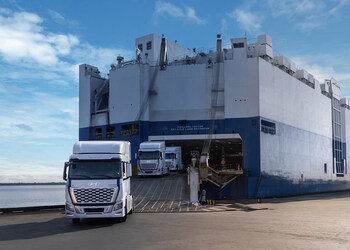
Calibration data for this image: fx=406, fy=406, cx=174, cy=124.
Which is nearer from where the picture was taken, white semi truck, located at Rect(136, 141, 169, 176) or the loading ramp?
white semi truck, located at Rect(136, 141, 169, 176)

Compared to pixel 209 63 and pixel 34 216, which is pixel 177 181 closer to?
pixel 34 216

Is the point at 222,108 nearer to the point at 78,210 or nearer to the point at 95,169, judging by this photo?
the point at 95,169

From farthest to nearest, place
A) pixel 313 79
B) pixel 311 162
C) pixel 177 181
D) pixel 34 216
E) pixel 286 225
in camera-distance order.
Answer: pixel 313 79
pixel 311 162
pixel 177 181
pixel 34 216
pixel 286 225

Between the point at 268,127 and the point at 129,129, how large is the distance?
15.7 meters

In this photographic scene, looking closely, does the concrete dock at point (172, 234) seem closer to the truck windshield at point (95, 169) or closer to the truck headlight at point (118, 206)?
the truck headlight at point (118, 206)

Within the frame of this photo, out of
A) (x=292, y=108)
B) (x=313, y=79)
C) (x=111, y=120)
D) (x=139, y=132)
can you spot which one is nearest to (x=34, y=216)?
(x=139, y=132)

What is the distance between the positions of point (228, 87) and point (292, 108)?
12372mm

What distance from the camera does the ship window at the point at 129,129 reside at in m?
46.1

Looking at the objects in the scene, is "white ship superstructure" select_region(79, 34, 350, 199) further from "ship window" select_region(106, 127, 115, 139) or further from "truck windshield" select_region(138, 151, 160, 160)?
"truck windshield" select_region(138, 151, 160, 160)

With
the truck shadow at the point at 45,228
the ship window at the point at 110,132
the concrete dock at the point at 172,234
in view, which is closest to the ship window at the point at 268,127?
the ship window at the point at 110,132

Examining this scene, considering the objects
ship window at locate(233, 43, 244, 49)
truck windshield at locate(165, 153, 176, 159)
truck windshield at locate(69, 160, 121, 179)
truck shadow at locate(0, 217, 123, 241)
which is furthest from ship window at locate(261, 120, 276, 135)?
truck windshield at locate(69, 160, 121, 179)

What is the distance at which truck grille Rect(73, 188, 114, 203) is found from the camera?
1581 centimetres

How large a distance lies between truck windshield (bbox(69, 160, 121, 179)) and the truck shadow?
1921 mm

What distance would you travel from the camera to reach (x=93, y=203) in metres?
15.9
